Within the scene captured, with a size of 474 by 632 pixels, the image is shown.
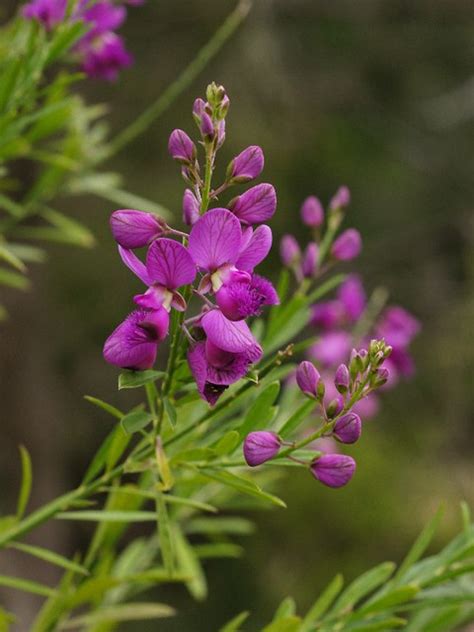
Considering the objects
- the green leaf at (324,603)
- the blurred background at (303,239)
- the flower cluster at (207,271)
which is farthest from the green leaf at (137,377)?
the blurred background at (303,239)

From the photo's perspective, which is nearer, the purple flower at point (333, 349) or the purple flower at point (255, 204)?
the purple flower at point (255, 204)

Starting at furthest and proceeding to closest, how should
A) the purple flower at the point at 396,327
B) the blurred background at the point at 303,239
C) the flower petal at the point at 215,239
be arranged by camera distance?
the blurred background at the point at 303,239 < the purple flower at the point at 396,327 < the flower petal at the point at 215,239

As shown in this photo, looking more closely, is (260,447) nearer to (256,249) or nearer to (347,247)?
(256,249)

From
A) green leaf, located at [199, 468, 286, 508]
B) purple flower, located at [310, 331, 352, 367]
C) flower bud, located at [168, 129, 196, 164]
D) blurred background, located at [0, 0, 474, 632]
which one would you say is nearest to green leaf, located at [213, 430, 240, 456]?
green leaf, located at [199, 468, 286, 508]

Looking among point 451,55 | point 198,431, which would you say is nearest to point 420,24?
point 451,55

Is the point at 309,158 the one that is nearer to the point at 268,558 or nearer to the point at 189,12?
the point at 189,12

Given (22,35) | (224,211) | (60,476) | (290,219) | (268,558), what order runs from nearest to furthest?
1. (224,211)
2. (22,35)
3. (268,558)
4. (60,476)
5. (290,219)

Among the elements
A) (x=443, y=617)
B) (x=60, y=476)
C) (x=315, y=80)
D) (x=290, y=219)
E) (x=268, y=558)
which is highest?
(x=315, y=80)

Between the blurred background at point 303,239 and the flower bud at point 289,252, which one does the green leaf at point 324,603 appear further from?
the blurred background at point 303,239
